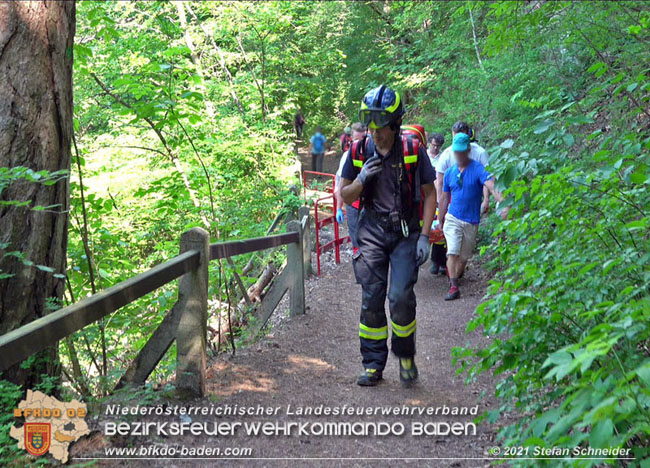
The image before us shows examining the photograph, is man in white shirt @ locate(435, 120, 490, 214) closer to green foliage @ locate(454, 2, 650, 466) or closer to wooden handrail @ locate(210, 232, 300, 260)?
wooden handrail @ locate(210, 232, 300, 260)

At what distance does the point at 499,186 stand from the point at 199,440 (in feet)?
8.46

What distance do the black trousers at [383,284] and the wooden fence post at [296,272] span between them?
2531 millimetres

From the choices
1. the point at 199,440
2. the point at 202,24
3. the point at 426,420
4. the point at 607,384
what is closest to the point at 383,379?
the point at 426,420

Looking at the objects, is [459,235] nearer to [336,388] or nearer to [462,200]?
[462,200]

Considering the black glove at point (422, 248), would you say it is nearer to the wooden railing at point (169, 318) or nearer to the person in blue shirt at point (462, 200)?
the wooden railing at point (169, 318)

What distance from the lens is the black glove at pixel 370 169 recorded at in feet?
15.5

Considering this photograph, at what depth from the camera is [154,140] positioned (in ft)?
40.8

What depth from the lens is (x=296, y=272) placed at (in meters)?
7.54

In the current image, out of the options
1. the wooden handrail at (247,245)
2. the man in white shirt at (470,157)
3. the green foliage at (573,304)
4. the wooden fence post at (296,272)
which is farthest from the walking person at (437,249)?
the green foliage at (573,304)

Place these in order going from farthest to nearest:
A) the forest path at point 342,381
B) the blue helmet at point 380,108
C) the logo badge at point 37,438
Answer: the blue helmet at point 380,108, the forest path at point 342,381, the logo badge at point 37,438

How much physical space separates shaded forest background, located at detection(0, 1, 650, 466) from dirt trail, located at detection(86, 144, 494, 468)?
0.59 m

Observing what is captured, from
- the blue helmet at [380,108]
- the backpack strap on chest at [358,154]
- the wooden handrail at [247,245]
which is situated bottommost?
the wooden handrail at [247,245]

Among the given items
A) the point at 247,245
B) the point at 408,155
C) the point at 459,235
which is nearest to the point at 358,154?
the point at 408,155

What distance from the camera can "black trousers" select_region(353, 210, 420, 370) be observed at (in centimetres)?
490
